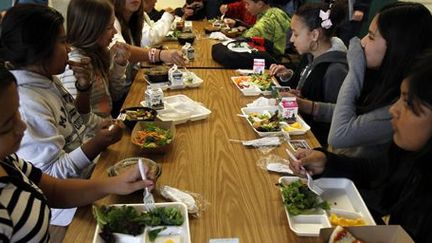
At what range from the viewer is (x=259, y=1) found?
3262 millimetres

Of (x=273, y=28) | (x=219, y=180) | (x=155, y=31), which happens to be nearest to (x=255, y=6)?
(x=273, y=28)

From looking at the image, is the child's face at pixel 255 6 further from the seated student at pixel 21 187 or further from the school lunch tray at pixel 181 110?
the seated student at pixel 21 187

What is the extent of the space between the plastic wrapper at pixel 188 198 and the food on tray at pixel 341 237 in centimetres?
38

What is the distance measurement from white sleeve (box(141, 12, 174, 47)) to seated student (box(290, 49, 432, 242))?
191 centimetres

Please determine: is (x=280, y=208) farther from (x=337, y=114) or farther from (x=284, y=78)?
(x=284, y=78)

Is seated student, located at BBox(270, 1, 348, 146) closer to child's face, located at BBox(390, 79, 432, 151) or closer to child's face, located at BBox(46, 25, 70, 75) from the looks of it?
child's face, located at BBox(390, 79, 432, 151)

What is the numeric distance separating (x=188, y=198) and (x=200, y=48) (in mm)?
1949

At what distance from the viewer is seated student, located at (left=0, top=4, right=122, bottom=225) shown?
4.15ft

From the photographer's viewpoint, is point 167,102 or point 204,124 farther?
point 167,102

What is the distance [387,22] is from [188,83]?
1.06 m

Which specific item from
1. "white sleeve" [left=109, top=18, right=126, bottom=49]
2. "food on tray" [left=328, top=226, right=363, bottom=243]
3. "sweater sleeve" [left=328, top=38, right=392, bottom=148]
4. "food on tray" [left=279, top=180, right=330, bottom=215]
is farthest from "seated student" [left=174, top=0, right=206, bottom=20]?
"food on tray" [left=328, top=226, right=363, bottom=243]

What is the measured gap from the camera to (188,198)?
1.11 m

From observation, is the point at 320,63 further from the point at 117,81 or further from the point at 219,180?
the point at 117,81

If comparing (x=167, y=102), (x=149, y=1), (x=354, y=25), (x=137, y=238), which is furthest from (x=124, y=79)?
(x=354, y=25)
